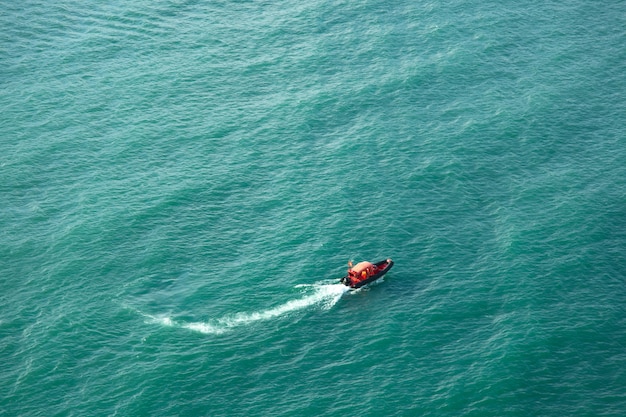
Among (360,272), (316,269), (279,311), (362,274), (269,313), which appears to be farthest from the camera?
(316,269)

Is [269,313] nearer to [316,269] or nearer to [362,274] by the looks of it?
[316,269]

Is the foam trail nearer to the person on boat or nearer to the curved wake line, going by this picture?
the curved wake line

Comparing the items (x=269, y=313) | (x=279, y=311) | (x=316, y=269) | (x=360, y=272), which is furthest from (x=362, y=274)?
(x=269, y=313)

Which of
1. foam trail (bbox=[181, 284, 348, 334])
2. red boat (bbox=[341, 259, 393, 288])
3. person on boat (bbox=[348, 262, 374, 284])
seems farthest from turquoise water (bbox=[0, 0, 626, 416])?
person on boat (bbox=[348, 262, 374, 284])

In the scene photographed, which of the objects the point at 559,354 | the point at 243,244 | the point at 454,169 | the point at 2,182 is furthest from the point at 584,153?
the point at 2,182

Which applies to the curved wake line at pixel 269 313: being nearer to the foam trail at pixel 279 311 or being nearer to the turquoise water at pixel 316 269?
the foam trail at pixel 279 311

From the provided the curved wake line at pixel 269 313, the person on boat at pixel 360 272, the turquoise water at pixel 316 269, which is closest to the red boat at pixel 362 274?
the person on boat at pixel 360 272

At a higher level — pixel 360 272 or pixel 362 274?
pixel 360 272

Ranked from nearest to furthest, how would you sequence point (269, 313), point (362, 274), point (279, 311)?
point (269, 313), point (279, 311), point (362, 274)
